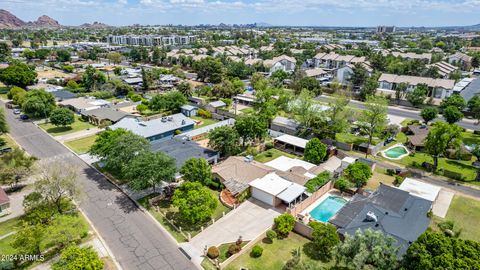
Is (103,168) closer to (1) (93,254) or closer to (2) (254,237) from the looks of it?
(1) (93,254)

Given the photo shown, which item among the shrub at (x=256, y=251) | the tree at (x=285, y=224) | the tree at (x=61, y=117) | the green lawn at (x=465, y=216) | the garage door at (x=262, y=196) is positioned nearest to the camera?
the shrub at (x=256, y=251)

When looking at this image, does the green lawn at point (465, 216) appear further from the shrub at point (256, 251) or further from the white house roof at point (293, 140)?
the white house roof at point (293, 140)

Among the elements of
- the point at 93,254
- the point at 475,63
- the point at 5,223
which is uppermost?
the point at 475,63

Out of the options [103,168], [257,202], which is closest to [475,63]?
[257,202]

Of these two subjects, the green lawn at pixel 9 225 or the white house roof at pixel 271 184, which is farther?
the white house roof at pixel 271 184

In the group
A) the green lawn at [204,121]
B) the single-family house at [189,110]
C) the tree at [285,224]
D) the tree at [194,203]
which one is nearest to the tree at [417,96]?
the green lawn at [204,121]

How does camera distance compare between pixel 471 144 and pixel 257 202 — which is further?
pixel 471 144

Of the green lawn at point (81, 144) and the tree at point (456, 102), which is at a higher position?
the tree at point (456, 102)
